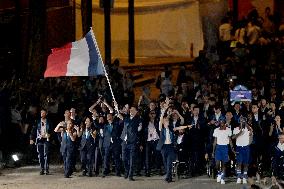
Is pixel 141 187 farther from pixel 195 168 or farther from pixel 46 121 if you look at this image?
pixel 46 121

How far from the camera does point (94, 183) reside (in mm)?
20734

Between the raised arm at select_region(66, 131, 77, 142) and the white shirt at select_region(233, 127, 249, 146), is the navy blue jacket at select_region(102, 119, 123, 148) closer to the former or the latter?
the raised arm at select_region(66, 131, 77, 142)

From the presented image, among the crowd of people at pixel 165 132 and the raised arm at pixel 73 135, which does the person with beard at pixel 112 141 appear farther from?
the raised arm at pixel 73 135

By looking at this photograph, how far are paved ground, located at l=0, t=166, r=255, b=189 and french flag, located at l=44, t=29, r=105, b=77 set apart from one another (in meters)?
2.79

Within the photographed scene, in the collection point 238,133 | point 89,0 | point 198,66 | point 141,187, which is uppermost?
point 89,0

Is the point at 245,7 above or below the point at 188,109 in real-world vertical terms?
above

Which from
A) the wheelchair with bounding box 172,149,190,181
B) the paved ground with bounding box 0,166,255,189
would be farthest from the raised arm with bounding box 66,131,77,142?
the wheelchair with bounding box 172,149,190,181

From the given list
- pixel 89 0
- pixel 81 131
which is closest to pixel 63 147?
pixel 81 131

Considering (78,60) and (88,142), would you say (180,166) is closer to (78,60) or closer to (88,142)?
(88,142)

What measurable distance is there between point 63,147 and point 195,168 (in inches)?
141

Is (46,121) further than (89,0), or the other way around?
(89,0)

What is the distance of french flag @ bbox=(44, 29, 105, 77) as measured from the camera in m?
21.4

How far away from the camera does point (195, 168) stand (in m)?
21.7

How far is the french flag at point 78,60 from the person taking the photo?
21.4 m
